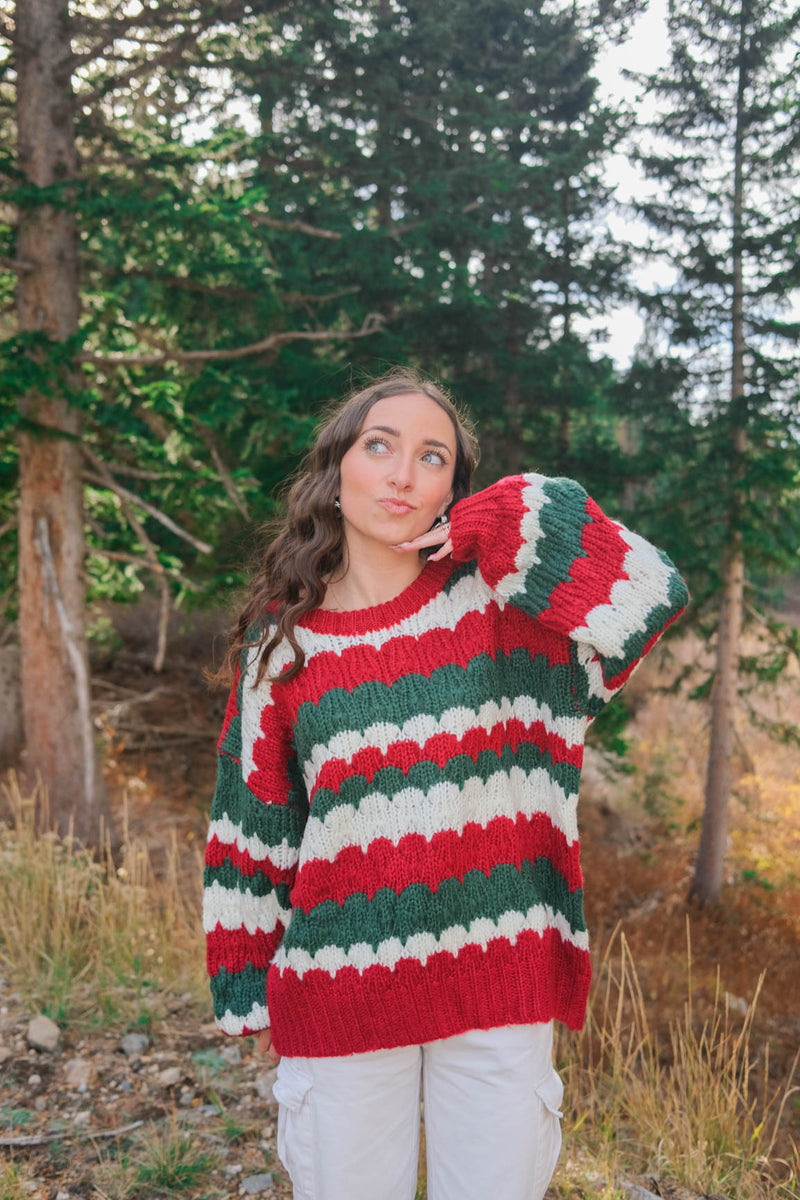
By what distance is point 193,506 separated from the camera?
236 inches

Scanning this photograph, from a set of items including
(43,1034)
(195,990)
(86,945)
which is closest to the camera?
(43,1034)

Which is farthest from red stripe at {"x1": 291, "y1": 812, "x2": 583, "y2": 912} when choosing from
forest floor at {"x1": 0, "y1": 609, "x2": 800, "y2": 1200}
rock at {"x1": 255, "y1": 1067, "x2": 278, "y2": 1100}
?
rock at {"x1": 255, "y1": 1067, "x2": 278, "y2": 1100}

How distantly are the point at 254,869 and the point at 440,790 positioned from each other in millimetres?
458

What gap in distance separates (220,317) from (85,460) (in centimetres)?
146

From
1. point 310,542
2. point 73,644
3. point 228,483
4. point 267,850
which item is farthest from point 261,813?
point 73,644

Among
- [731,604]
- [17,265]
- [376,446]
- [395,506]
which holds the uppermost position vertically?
[17,265]

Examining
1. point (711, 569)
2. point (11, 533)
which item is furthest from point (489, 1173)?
Result: point (711, 569)

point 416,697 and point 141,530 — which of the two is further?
point 141,530

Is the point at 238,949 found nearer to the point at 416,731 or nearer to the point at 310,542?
the point at 416,731

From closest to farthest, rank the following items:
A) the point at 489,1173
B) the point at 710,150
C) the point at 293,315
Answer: the point at 489,1173 → the point at 293,315 → the point at 710,150

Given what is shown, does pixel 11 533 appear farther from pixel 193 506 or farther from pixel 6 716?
pixel 6 716

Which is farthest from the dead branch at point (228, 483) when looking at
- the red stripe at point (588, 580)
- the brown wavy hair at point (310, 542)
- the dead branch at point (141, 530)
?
the red stripe at point (588, 580)

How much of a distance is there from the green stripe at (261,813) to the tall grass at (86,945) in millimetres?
1919

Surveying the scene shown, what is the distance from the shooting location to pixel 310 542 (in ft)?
6.19
